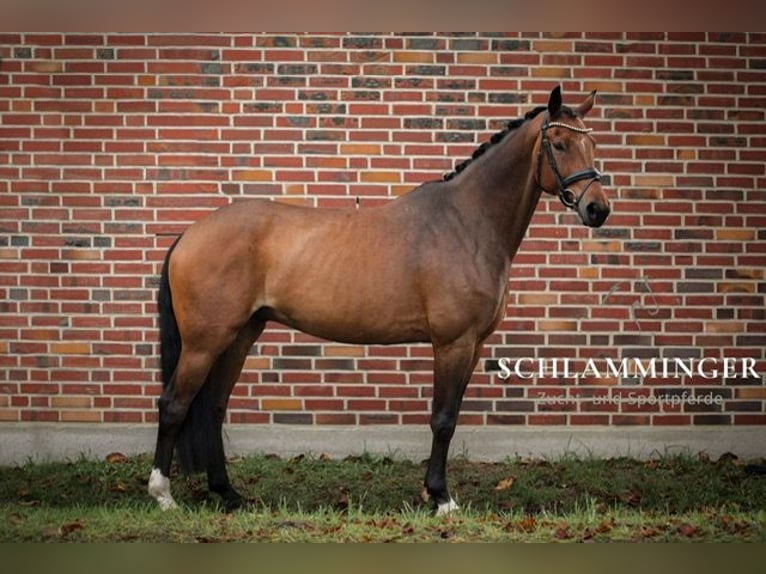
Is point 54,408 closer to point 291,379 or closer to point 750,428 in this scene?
point 291,379

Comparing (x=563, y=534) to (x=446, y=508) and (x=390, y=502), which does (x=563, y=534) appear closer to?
(x=446, y=508)

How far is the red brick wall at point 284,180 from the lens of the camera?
5.83 m

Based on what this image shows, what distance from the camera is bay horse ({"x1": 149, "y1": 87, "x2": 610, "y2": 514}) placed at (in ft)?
15.5

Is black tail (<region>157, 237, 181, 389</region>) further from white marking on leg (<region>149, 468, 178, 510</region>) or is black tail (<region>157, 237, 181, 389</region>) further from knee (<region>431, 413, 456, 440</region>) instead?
knee (<region>431, 413, 456, 440</region>)

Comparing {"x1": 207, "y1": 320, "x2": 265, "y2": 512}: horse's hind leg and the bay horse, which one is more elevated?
the bay horse

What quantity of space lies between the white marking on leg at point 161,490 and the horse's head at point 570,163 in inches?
98.6

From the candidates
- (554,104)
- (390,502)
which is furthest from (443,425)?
(554,104)

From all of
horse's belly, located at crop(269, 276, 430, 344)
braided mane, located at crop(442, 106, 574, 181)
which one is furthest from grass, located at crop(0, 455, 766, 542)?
braided mane, located at crop(442, 106, 574, 181)

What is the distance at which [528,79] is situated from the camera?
231 inches

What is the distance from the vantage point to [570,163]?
4.58 meters

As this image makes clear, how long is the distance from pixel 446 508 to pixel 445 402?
0.54 metres

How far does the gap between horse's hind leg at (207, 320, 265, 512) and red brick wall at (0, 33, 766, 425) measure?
2.77ft

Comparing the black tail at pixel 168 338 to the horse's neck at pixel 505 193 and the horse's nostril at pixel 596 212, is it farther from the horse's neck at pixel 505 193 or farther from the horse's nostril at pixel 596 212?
the horse's nostril at pixel 596 212

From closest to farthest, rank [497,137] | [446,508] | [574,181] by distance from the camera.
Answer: [574,181]
[446,508]
[497,137]
